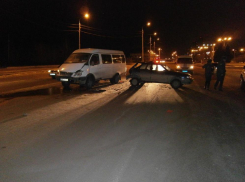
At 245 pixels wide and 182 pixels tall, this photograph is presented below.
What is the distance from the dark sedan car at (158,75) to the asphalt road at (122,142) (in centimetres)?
558

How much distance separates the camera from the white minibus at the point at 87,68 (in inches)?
577

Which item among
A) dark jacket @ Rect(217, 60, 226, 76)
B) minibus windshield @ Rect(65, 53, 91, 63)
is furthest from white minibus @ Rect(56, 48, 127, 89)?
dark jacket @ Rect(217, 60, 226, 76)

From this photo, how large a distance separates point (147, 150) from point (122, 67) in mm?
14070

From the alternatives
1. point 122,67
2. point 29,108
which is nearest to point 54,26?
point 122,67

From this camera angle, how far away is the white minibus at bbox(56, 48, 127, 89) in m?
14.7

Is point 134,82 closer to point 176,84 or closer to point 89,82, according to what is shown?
point 176,84

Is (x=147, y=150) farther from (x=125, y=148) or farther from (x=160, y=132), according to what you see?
(x=160, y=132)

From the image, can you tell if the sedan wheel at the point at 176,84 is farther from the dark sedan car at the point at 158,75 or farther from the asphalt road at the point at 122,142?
the asphalt road at the point at 122,142

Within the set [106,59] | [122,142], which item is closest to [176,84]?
[106,59]

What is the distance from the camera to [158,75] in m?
16.1

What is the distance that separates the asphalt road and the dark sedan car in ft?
18.3

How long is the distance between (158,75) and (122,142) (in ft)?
35.1

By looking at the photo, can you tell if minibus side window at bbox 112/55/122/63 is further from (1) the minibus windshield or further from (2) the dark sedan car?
(1) the minibus windshield

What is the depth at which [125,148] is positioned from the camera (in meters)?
5.52
